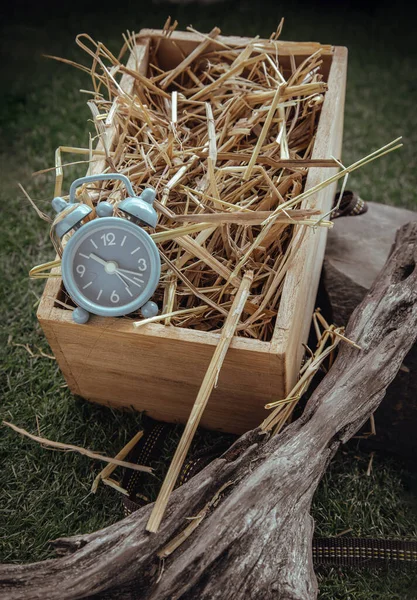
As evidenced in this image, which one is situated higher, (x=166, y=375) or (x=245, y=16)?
(x=245, y=16)

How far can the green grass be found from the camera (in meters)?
1.65

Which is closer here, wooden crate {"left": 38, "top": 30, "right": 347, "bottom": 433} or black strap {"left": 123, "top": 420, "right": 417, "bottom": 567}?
wooden crate {"left": 38, "top": 30, "right": 347, "bottom": 433}

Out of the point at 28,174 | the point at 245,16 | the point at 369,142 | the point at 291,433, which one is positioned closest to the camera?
the point at 291,433

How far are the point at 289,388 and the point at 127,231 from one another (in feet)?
1.61

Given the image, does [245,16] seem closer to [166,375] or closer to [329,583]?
[166,375]

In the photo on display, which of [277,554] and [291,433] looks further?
[291,433]

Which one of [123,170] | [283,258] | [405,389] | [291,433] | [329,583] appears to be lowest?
[329,583]

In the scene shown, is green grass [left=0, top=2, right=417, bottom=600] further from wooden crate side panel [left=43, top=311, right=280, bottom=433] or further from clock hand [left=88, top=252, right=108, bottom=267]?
clock hand [left=88, top=252, right=108, bottom=267]

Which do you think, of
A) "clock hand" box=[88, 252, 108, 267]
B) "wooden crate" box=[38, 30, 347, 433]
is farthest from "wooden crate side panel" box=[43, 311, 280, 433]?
"clock hand" box=[88, 252, 108, 267]

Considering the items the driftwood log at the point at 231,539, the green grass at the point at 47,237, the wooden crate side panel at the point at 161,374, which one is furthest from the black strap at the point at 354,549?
the driftwood log at the point at 231,539

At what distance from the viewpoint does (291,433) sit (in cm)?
141

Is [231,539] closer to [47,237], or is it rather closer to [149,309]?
[149,309]

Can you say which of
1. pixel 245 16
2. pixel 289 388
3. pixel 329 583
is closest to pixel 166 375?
pixel 289 388

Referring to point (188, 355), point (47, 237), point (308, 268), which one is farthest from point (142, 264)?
point (47, 237)
